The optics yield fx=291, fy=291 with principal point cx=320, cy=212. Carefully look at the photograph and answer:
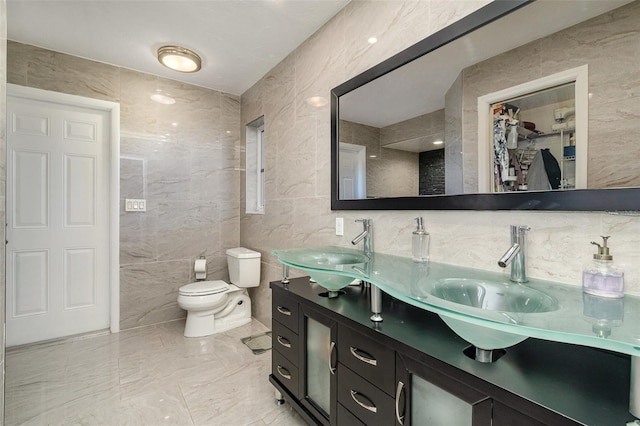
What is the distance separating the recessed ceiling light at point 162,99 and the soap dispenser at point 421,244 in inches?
111

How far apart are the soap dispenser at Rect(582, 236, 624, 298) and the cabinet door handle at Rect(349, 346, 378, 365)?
0.73m

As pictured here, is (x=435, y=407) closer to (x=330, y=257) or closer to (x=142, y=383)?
(x=330, y=257)

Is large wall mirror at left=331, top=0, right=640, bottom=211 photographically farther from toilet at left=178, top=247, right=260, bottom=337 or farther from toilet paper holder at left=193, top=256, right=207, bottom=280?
toilet paper holder at left=193, top=256, right=207, bottom=280

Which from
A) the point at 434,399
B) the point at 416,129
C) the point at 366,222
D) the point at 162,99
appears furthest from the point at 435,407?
the point at 162,99

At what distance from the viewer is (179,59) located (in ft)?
A: 8.13

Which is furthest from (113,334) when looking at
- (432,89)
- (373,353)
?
(432,89)

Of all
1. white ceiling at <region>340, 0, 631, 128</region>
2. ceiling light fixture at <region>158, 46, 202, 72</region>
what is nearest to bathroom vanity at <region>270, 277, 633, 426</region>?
white ceiling at <region>340, 0, 631, 128</region>

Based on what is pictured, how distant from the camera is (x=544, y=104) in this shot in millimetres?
1010

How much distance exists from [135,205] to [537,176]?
123 inches

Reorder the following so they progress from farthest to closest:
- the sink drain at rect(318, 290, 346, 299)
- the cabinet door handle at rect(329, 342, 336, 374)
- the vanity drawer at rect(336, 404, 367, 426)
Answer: the sink drain at rect(318, 290, 346, 299)
the cabinet door handle at rect(329, 342, 336, 374)
the vanity drawer at rect(336, 404, 367, 426)

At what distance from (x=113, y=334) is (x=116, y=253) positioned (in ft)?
2.47

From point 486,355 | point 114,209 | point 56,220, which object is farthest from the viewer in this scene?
point 114,209

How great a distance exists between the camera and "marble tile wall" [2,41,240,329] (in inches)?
104

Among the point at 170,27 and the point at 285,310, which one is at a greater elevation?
the point at 170,27
